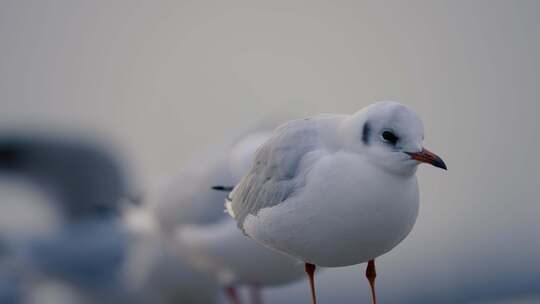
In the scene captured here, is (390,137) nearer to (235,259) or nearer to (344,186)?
(344,186)

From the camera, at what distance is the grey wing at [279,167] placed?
4.58 ft

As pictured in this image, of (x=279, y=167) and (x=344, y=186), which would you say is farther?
(x=279, y=167)

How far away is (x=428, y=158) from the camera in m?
1.20

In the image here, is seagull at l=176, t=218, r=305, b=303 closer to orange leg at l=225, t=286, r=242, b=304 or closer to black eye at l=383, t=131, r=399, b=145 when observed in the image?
orange leg at l=225, t=286, r=242, b=304

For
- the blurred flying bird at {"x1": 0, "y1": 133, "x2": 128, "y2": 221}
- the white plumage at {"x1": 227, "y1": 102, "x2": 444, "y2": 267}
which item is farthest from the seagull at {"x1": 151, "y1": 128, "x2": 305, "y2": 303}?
the blurred flying bird at {"x1": 0, "y1": 133, "x2": 128, "y2": 221}

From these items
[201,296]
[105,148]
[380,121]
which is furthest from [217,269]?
[105,148]

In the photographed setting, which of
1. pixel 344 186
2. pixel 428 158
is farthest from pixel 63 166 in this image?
pixel 428 158

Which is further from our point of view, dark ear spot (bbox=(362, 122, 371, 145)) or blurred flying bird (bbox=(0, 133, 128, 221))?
blurred flying bird (bbox=(0, 133, 128, 221))

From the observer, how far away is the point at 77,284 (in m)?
3.92

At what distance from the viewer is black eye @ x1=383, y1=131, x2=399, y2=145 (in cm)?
123

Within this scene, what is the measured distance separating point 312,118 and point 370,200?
22cm

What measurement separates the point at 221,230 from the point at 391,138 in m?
1.14

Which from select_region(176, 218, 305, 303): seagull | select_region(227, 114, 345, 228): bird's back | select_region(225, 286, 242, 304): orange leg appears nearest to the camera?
select_region(227, 114, 345, 228): bird's back

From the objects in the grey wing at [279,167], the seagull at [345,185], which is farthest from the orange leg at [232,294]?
the seagull at [345,185]
